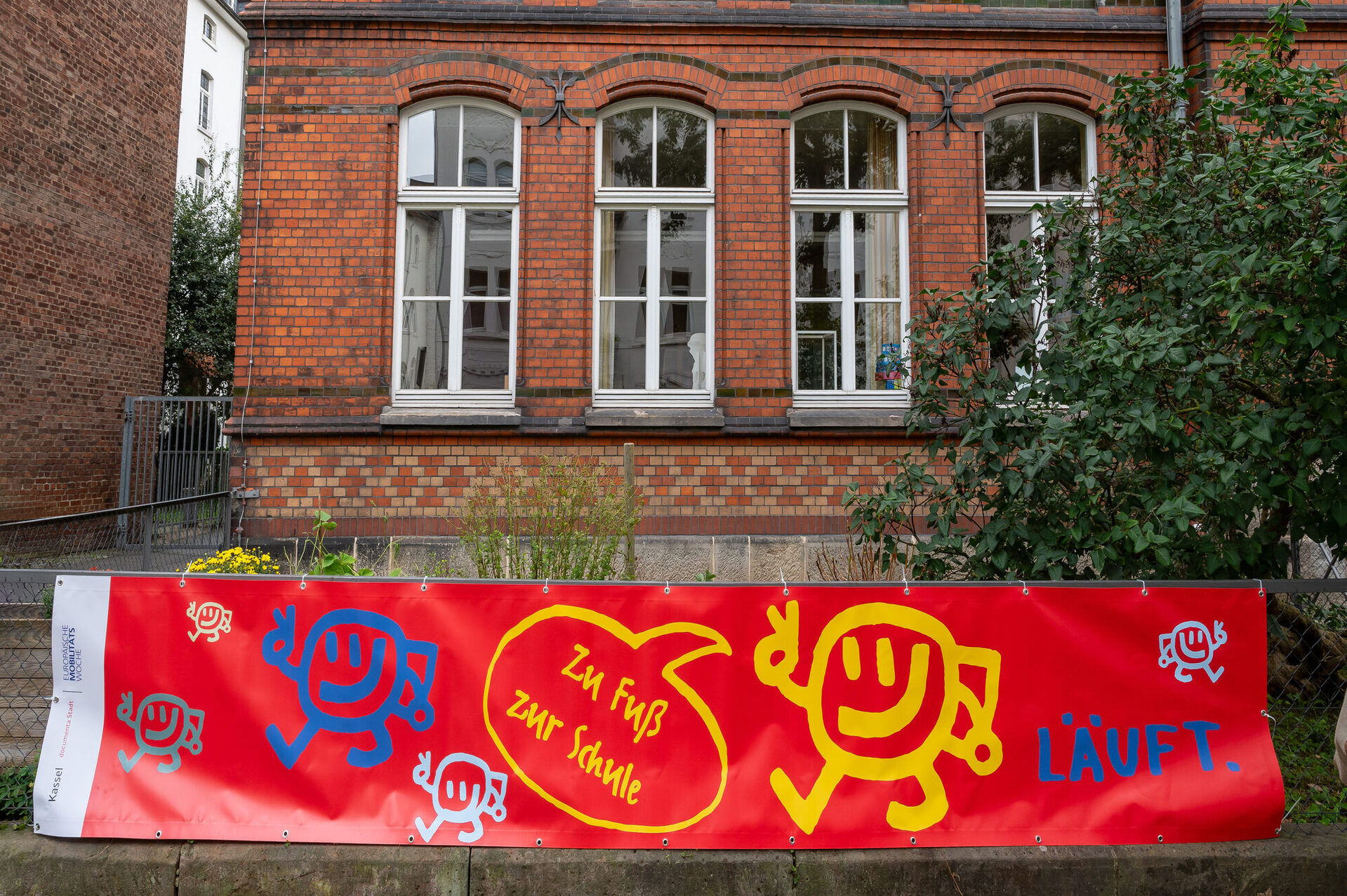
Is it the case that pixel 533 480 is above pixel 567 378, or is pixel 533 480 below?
below

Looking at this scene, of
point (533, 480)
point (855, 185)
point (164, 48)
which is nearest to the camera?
point (533, 480)

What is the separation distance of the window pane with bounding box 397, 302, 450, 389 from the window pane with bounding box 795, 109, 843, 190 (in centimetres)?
383

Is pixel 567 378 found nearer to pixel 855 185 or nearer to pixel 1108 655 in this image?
pixel 855 185

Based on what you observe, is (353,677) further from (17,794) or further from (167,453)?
(167,453)

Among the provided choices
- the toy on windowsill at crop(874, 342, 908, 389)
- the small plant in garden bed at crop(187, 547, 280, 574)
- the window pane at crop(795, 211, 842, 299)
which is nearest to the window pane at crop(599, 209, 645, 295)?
the window pane at crop(795, 211, 842, 299)

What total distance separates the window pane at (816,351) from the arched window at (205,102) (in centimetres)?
2720

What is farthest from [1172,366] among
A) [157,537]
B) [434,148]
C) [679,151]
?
[157,537]

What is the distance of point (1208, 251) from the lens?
4.25m

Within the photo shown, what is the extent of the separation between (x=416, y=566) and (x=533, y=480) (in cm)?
136

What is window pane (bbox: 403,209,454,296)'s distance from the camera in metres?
8.27

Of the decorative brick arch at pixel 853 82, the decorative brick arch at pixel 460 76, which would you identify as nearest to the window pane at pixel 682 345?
the decorative brick arch at pixel 853 82

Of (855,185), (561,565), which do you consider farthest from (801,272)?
(561,565)

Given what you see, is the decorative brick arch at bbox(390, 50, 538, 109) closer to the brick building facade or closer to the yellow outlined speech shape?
the brick building facade

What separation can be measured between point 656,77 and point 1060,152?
4.22m
